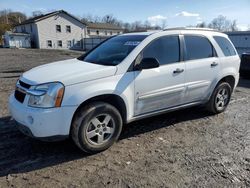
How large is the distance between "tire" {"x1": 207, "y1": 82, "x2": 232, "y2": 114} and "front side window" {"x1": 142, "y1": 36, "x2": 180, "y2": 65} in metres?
1.45

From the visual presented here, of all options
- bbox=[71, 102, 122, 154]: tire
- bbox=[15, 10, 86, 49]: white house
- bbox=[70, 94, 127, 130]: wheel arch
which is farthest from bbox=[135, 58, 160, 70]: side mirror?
Answer: bbox=[15, 10, 86, 49]: white house

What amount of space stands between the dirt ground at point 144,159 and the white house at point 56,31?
45.1 metres

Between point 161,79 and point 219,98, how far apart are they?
2005mm

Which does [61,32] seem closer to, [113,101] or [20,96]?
[20,96]

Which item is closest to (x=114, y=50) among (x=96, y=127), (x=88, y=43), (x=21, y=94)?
(x=96, y=127)

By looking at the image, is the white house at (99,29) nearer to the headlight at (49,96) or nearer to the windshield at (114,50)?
the windshield at (114,50)

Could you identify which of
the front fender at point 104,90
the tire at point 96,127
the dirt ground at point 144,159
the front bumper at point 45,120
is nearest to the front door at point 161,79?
the front fender at point 104,90

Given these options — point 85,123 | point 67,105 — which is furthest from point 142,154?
point 67,105

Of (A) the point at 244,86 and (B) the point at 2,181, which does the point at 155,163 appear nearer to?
(B) the point at 2,181

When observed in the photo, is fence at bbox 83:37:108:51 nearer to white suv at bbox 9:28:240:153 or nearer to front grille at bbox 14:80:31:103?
white suv at bbox 9:28:240:153

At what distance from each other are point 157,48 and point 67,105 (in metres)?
1.93

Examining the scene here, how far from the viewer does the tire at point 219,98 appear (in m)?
5.29

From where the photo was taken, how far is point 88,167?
337 centimetres

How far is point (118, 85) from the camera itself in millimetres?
3707
